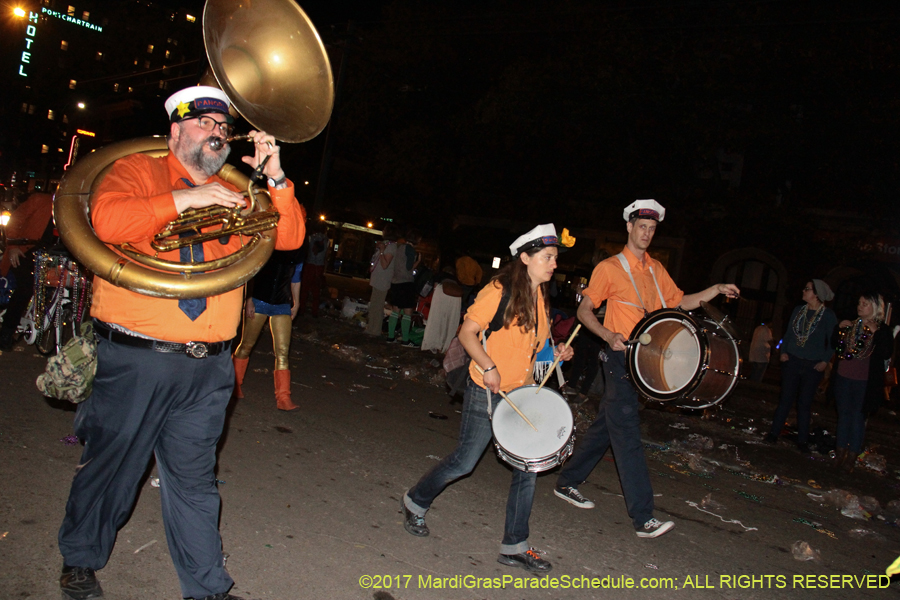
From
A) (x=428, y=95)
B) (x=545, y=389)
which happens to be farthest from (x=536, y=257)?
(x=428, y=95)

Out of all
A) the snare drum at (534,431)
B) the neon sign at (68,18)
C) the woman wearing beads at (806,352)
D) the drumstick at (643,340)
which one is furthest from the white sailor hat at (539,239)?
the neon sign at (68,18)

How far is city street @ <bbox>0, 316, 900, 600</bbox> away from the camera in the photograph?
320cm

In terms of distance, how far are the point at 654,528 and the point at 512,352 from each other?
1.68 m

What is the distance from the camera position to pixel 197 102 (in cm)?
273

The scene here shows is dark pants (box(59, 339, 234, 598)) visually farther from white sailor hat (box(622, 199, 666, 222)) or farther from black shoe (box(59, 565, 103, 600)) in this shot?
white sailor hat (box(622, 199, 666, 222))

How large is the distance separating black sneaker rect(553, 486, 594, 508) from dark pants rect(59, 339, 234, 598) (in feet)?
9.30

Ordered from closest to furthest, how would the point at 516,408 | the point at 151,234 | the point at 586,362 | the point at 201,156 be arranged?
the point at 151,234 < the point at 201,156 < the point at 516,408 < the point at 586,362

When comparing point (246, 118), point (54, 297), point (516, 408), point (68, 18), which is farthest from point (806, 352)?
point (68, 18)

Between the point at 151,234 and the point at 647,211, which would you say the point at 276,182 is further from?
the point at 647,211

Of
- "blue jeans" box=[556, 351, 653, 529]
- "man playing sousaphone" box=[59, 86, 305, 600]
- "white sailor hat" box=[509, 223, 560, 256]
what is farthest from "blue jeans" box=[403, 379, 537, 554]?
"man playing sousaphone" box=[59, 86, 305, 600]

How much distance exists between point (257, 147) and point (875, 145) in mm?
19074

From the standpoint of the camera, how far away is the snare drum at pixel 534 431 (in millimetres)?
3371

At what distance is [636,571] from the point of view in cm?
385

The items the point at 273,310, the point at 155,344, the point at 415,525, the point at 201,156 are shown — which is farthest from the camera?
the point at 273,310
